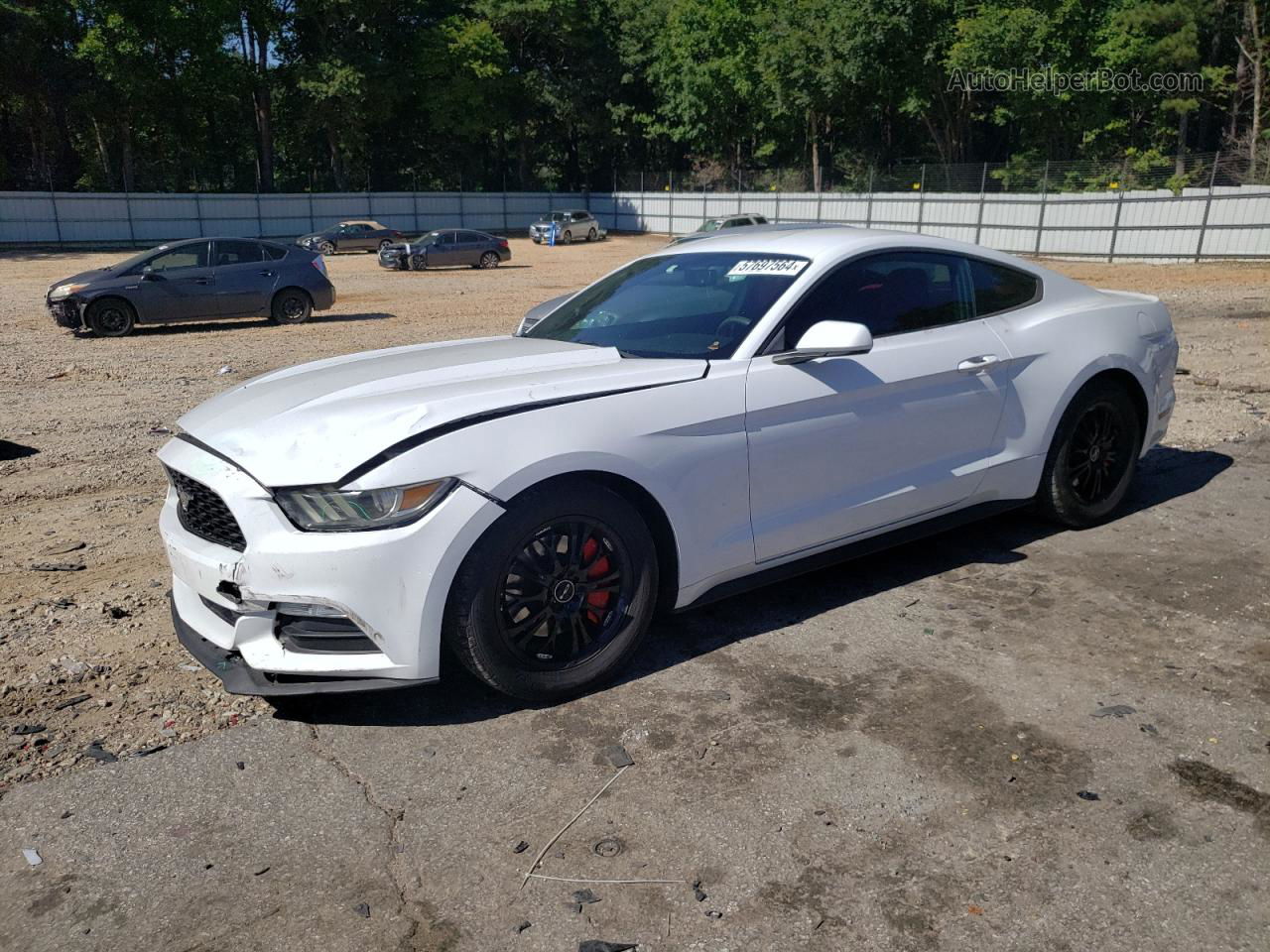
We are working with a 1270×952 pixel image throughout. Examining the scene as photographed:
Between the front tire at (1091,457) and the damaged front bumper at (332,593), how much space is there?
3297 mm

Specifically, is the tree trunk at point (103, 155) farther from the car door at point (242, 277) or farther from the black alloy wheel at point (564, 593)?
the black alloy wheel at point (564, 593)

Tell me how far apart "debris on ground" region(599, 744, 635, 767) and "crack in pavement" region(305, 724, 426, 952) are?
682 mm

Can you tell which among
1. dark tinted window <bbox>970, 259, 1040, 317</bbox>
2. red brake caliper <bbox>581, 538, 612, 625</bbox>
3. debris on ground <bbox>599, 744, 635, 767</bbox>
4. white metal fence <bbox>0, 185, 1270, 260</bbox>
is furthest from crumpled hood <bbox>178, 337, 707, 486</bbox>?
white metal fence <bbox>0, 185, 1270, 260</bbox>

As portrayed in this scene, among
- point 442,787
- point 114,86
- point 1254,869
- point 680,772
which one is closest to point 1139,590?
point 1254,869

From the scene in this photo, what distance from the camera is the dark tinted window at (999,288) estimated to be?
206 inches

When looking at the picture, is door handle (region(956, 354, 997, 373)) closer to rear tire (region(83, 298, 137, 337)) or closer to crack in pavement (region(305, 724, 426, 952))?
crack in pavement (region(305, 724, 426, 952))

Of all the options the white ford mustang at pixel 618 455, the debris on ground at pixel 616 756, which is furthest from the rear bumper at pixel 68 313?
the debris on ground at pixel 616 756

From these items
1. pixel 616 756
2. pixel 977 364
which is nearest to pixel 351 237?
pixel 977 364

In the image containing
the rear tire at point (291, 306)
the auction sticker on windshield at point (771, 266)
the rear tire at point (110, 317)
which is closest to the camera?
the auction sticker on windshield at point (771, 266)

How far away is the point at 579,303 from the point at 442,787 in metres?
2.69

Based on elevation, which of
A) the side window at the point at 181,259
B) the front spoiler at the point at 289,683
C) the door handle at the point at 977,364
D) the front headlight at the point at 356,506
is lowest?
the front spoiler at the point at 289,683

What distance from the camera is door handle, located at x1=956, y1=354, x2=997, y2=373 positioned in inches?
191

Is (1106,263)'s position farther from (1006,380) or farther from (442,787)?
(442,787)

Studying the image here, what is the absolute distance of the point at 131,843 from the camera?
305cm
